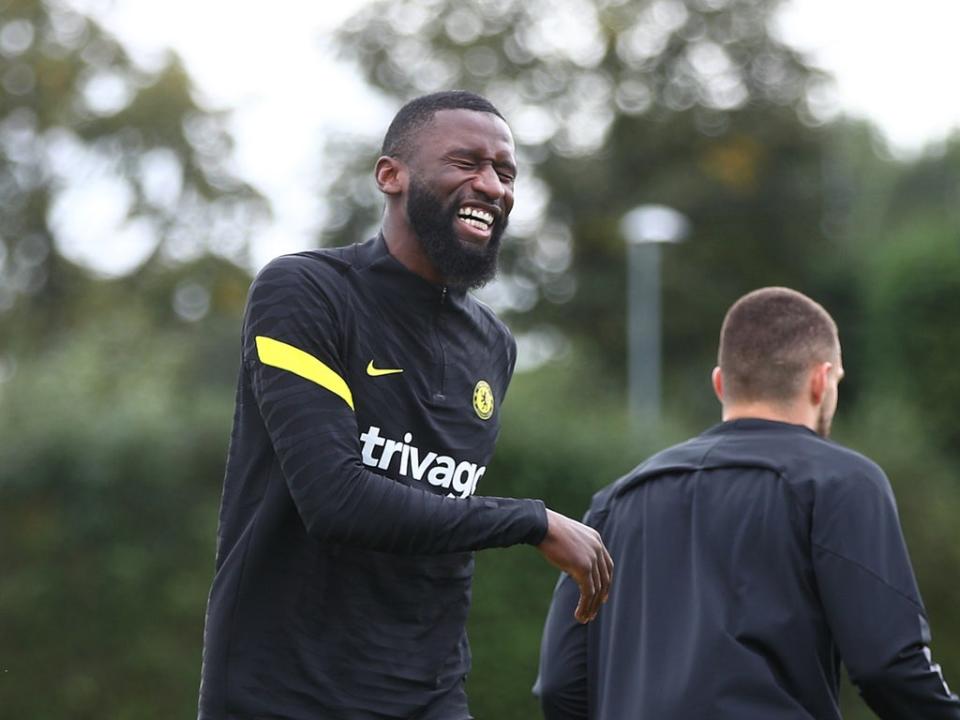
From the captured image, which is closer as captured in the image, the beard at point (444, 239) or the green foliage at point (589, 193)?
the beard at point (444, 239)

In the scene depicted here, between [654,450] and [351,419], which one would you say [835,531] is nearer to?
[351,419]

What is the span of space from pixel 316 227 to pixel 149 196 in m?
3.17

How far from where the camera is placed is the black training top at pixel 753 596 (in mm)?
3766

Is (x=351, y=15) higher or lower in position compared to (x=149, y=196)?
higher

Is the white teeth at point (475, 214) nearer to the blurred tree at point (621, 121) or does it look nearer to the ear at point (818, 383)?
the ear at point (818, 383)

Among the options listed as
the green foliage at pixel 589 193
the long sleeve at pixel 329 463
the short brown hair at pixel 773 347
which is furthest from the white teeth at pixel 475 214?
the green foliage at pixel 589 193

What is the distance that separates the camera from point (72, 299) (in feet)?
87.2

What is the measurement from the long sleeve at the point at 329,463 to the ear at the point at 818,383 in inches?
50.7

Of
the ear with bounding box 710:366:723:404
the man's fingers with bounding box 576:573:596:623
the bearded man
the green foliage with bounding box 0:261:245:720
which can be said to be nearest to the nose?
the bearded man

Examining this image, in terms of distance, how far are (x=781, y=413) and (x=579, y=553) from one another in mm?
1144

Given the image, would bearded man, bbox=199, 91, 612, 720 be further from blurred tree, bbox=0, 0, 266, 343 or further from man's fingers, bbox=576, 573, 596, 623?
blurred tree, bbox=0, 0, 266, 343

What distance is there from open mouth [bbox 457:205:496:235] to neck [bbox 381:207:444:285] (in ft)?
0.43

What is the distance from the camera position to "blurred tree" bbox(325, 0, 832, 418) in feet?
96.4

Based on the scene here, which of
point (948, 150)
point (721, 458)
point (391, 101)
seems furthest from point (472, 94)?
point (948, 150)
